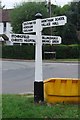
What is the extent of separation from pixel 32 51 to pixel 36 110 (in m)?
31.1

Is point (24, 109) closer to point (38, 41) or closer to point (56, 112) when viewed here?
point (56, 112)

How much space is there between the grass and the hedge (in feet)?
98.9

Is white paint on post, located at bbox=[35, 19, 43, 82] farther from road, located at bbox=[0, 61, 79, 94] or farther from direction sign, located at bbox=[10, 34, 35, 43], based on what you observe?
road, located at bbox=[0, 61, 79, 94]

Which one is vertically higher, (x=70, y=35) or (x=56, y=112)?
(x=70, y=35)

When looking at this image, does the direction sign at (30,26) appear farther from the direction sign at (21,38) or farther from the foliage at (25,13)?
the foliage at (25,13)

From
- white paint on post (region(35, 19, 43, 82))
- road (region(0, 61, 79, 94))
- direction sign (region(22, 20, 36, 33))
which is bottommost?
road (region(0, 61, 79, 94))

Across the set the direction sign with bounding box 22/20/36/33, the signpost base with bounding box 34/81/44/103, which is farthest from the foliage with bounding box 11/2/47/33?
the signpost base with bounding box 34/81/44/103

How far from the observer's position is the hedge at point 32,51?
3844 cm

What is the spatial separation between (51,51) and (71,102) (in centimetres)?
3059

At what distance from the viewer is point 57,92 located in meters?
8.00

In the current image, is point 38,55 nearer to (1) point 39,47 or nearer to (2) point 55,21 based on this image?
(1) point 39,47

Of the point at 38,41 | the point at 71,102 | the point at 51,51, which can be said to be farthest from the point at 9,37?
the point at 51,51

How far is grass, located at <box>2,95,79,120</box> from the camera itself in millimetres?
6677

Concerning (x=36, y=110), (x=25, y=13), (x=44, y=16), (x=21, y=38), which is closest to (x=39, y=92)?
(x=36, y=110)
